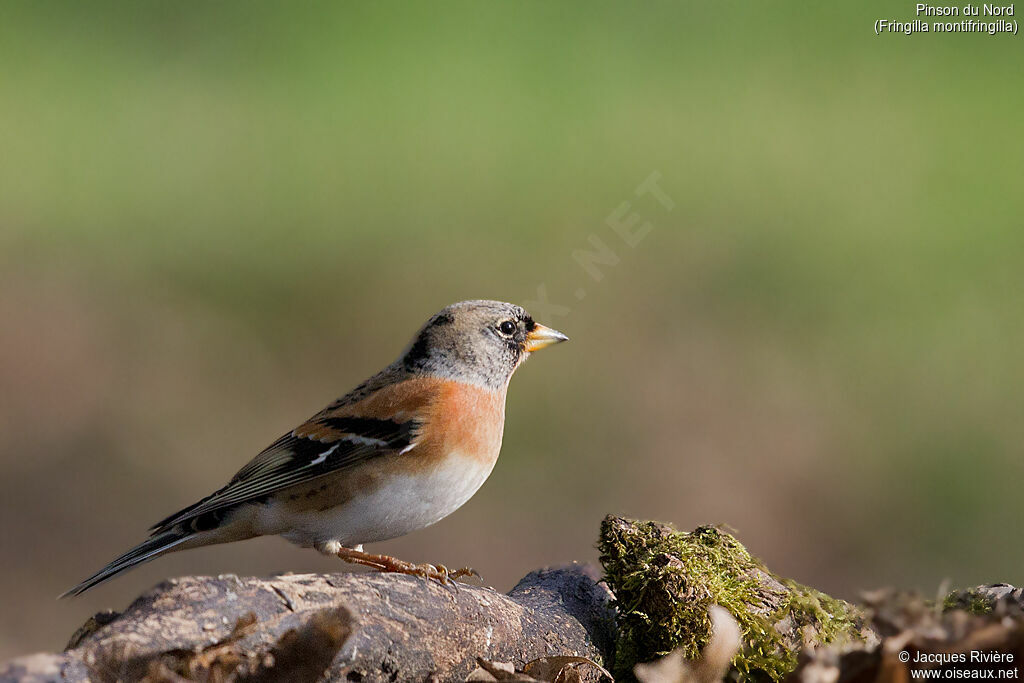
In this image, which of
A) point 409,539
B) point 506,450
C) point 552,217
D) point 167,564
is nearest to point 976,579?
point 506,450

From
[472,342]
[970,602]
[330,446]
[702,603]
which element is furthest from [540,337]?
[970,602]

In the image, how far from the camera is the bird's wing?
462 cm

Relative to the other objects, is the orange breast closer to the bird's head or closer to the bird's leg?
the bird's head

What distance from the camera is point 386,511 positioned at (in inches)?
174

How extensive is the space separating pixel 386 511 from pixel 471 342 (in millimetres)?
1113

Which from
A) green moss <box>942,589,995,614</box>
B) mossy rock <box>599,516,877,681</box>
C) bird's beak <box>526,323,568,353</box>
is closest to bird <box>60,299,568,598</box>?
bird's beak <box>526,323,568,353</box>

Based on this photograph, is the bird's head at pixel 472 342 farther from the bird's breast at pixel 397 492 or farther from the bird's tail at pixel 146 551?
the bird's tail at pixel 146 551

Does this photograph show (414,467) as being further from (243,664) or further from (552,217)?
(552,217)

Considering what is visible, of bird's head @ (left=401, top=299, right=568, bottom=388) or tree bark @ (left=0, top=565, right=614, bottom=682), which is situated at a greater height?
bird's head @ (left=401, top=299, right=568, bottom=388)

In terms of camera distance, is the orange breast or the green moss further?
the orange breast

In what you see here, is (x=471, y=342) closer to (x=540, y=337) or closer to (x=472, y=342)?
(x=472, y=342)

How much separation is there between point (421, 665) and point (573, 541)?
6506 mm

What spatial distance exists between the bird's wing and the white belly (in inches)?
6.0

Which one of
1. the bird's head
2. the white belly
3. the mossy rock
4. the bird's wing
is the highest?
the bird's head
